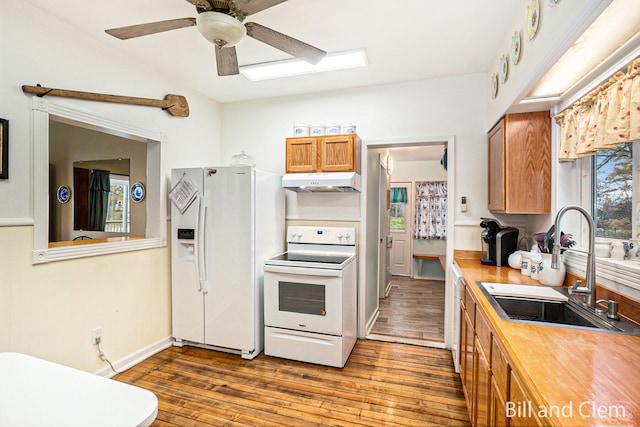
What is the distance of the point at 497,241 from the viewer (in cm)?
253

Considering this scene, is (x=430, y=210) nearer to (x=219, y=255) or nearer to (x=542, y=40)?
(x=219, y=255)

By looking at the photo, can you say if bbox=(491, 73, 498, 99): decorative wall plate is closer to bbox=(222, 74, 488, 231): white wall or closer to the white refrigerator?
bbox=(222, 74, 488, 231): white wall

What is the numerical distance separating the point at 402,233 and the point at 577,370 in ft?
18.4

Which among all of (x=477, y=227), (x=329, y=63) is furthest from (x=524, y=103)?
Result: (x=329, y=63)

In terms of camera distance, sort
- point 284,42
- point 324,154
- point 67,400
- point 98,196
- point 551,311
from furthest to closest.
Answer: point 98,196, point 324,154, point 284,42, point 551,311, point 67,400

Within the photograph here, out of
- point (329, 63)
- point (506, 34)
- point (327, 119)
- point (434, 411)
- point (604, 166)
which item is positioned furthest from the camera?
point (327, 119)

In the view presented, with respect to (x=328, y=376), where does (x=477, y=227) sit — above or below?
above

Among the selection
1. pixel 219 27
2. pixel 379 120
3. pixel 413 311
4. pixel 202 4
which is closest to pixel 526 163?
pixel 379 120

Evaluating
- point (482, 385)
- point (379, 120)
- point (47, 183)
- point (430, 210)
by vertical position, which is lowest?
point (482, 385)

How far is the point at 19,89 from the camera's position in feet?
6.28

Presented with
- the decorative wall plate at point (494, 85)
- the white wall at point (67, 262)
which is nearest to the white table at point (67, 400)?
the white wall at point (67, 262)

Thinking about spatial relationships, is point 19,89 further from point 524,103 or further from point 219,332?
point 524,103

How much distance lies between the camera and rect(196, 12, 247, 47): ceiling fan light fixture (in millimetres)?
1504

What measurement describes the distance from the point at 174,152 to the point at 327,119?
1667 mm
